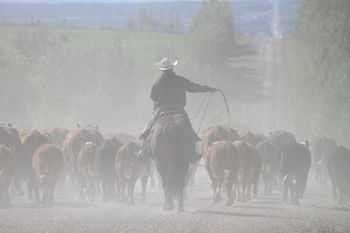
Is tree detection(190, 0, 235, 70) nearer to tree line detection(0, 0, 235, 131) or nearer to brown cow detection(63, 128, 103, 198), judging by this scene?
tree line detection(0, 0, 235, 131)

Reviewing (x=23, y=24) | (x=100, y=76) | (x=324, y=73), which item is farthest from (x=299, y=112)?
(x=23, y=24)

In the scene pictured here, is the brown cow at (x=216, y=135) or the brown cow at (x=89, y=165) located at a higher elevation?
the brown cow at (x=216, y=135)

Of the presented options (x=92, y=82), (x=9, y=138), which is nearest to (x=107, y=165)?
(x=9, y=138)

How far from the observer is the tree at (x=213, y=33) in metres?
78.9

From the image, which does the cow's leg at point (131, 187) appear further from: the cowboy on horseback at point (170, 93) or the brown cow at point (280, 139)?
the brown cow at point (280, 139)

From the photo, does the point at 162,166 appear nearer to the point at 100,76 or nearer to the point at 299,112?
the point at 299,112

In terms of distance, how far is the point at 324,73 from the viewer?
151 ft

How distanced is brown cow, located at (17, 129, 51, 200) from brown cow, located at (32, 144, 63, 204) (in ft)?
1.07

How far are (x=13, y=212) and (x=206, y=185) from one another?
13.7m

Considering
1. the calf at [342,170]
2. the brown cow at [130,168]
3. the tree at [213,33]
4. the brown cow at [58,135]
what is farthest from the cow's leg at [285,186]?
the tree at [213,33]

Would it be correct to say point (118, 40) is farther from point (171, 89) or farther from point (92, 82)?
point (171, 89)

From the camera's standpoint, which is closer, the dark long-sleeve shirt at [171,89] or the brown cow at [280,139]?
the dark long-sleeve shirt at [171,89]

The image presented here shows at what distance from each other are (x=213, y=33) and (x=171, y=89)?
61.3 m

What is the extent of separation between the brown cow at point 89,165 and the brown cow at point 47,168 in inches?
70.9
